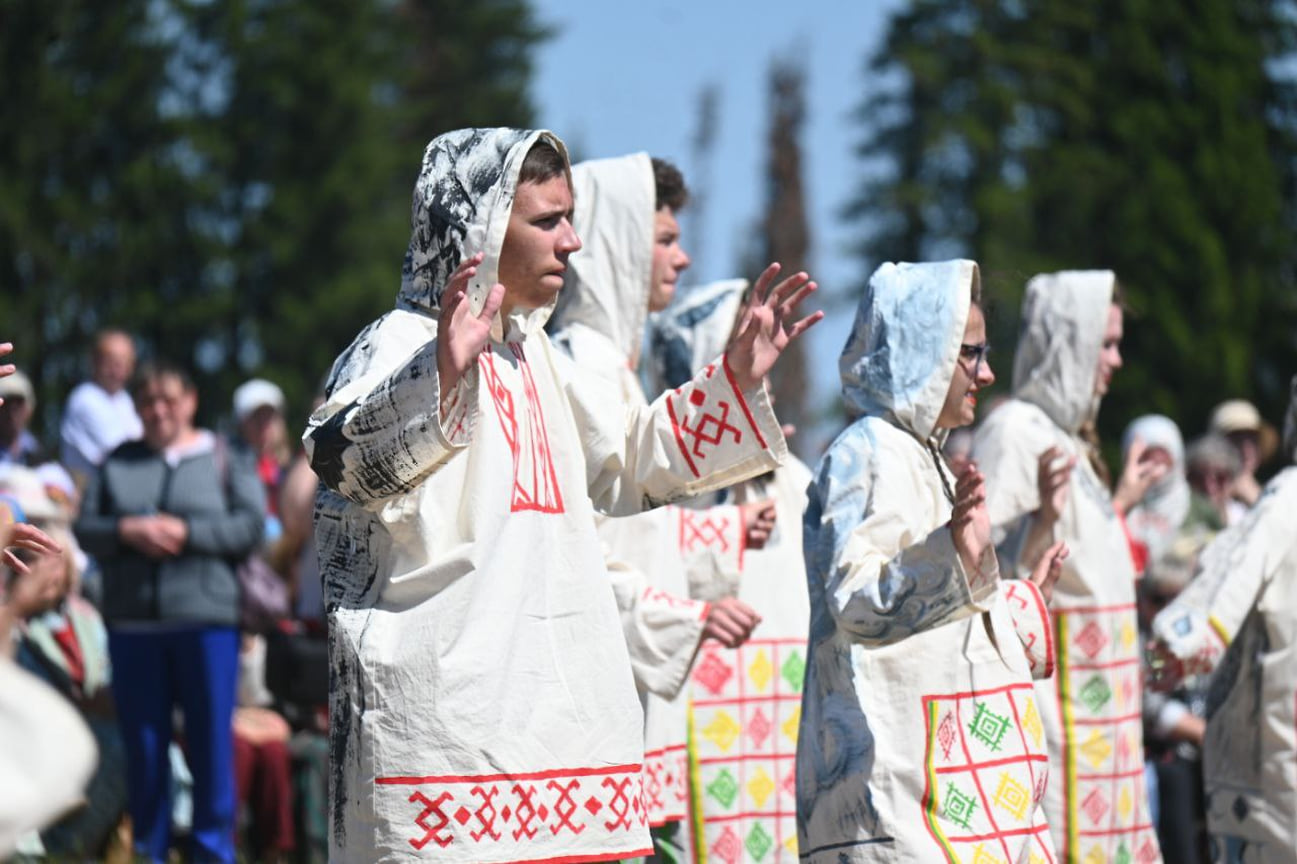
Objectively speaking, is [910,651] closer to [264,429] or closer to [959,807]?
[959,807]

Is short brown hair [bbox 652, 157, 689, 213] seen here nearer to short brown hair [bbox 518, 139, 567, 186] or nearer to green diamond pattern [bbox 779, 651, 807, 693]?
green diamond pattern [bbox 779, 651, 807, 693]

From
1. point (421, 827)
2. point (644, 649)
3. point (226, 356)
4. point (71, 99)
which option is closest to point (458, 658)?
point (421, 827)

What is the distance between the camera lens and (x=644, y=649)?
18.3ft

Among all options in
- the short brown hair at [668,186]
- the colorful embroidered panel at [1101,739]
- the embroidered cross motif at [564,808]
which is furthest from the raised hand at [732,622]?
the colorful embroidered panel at [1101,739]

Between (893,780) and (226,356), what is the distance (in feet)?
107

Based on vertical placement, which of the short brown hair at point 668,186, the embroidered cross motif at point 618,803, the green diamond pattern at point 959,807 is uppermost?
the short brown hair at point 668,186

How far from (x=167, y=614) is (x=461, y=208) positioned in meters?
4.79

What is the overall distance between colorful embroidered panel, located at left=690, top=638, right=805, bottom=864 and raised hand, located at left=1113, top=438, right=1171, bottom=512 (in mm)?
1464

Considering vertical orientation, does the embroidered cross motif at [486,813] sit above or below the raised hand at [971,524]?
below

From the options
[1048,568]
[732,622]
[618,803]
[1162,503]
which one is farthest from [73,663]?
[1162,503]

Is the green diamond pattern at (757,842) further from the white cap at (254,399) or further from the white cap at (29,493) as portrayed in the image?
the white cap at (254,399)

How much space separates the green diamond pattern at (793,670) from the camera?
704 cm

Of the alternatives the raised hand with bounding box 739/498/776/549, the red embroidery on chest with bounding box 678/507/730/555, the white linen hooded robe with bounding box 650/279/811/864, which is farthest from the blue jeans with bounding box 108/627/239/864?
the raised hand with bounding box 739/498/776/549

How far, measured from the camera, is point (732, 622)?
541 cm
